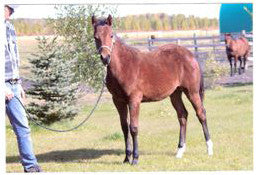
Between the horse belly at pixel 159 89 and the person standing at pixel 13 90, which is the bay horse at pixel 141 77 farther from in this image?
the person standing at pixel 13 90

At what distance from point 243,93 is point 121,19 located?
3.57 metres

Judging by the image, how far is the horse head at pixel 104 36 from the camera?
22.1 feet

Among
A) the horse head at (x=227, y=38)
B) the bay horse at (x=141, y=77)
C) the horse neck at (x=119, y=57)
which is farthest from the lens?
the horse head at (x=227, y=38)

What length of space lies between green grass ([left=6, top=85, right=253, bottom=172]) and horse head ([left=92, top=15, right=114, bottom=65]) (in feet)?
5.01

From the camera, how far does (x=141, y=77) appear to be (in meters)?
7.26

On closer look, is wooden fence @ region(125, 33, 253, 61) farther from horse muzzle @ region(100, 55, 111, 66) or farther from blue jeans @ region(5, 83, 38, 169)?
blue jeans @ region(5, 83, 38, 169)

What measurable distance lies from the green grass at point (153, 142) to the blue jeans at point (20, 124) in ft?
1.61

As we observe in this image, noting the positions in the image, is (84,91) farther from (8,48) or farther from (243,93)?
(8,48)

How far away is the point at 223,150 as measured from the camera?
26.2ft

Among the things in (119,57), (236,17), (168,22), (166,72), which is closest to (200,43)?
(236,17)

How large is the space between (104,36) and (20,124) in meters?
1.52

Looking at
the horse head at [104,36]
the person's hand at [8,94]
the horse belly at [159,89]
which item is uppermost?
the horse head at [104,36]

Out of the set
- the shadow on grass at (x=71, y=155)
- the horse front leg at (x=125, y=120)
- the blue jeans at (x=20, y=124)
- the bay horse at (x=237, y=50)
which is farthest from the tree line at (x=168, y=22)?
the bay horse at (x=237, y=50)

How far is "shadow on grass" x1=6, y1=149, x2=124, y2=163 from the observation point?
26.1 ft
